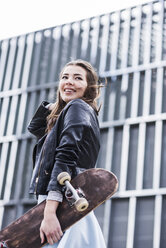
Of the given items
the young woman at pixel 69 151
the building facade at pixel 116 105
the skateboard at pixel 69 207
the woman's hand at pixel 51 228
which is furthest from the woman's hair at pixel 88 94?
the building facade at pixel 116 105

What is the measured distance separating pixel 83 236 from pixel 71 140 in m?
0.38

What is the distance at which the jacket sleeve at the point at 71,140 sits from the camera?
223 centimetres

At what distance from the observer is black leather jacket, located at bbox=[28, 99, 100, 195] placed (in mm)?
2252

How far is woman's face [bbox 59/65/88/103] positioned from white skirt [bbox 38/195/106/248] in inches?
22.1

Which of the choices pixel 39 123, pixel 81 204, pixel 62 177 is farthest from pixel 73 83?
pixel 81 204

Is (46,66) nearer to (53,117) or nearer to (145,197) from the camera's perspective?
(145,197)

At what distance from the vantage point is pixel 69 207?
7.27 feet

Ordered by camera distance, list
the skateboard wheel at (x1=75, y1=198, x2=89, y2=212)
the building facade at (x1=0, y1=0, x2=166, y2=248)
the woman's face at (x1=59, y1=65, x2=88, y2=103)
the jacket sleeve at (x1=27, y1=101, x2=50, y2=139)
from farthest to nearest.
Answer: the building facade at (x1=0, y1=0, x2=166, y2=248)
the jacket sleeve at (x1=27, y1=101, x2=50, y2=139)
the woman's face at (x1=59, y1=65, x2=88, y2=103)
the skateboard wheel at (x1=75, y1=198, x2=89, y2=212)

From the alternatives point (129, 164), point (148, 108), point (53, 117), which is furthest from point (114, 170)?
point (53, 117)

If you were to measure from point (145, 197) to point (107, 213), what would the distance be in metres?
1.63

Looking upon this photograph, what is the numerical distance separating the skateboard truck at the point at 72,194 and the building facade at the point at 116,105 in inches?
708

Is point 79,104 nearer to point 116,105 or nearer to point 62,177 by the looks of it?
point 62,177

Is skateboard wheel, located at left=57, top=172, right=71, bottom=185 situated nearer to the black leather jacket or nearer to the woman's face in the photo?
the black leather jacket

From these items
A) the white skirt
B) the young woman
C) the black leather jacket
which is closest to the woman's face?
the young woman
